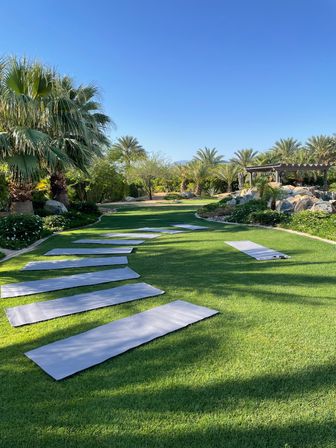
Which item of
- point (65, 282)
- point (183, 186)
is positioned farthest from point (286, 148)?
point (65, 282)

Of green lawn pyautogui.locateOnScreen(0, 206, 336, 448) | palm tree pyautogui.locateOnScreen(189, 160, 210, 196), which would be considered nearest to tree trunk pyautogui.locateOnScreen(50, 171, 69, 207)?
green lawn pyautogui.locateOnScreen(0, 206, 336, 448)

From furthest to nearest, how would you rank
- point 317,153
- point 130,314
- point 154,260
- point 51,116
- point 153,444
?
point 317,153 < point 51,116 < point 154,260 < point 130,314 < point 153,444

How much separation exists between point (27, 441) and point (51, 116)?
10536 millimetres

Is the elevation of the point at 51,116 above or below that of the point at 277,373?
above

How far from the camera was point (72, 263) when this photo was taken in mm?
6582

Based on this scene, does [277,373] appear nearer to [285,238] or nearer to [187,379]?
[187,379]

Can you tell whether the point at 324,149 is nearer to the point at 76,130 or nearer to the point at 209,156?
the point at 209,156

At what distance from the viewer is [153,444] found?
199 cm

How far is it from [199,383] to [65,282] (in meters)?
3.27

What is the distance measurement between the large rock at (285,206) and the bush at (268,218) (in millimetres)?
1495

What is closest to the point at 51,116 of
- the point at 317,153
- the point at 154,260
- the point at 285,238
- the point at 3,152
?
the point at 3,152

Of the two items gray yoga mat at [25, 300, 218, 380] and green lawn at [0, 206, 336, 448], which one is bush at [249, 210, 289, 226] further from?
gray yoga mat at [25, 300, 218, 380]

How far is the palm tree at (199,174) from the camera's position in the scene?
39312 mm

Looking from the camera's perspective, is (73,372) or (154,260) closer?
(73,372)
